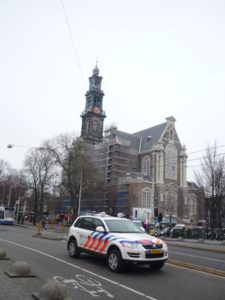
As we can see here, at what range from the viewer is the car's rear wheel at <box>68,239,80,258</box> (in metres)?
11.9

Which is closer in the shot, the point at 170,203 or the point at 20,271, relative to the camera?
the point at 20,271

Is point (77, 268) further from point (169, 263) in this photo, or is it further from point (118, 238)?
point (169, 263)

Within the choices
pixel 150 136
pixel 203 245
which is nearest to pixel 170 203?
pixel 150 136

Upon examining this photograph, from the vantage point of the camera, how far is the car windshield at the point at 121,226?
10641 millimetres

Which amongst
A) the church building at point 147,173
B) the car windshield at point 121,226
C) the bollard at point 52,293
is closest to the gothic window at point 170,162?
the church building at point 147,173

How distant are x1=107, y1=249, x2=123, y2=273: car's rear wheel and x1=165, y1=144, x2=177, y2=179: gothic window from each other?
7003 cm

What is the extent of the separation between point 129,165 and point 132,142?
8.94m

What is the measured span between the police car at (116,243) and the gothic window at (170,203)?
2262 inches

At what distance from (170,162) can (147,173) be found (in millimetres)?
6419

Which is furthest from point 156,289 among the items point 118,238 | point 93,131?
point 93,131

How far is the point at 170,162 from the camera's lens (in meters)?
79.9

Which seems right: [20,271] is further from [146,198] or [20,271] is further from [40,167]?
[146,198]

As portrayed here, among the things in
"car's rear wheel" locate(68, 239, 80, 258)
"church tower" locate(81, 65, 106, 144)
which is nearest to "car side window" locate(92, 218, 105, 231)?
"car's rear wheel" locate(68, 239, 80, 258)

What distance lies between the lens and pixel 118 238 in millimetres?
9703
